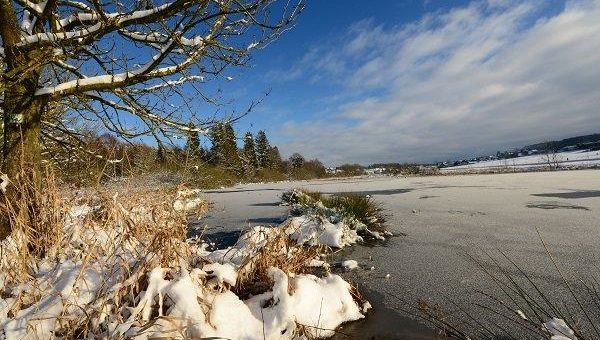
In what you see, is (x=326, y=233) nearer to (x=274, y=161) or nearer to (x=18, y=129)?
(x=18, y=129)

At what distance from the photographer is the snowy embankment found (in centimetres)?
226

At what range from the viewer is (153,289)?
2426mm

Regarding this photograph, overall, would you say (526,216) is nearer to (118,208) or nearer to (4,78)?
(118,208)

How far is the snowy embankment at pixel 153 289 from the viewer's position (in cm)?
226

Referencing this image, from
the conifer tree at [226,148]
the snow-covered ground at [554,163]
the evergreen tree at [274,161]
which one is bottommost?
the snow-covered ground at [554,163]

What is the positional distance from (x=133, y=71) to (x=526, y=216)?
6405 mm

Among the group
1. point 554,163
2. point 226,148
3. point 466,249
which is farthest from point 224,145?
point 554,163

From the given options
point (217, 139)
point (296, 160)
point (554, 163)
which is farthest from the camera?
point (296, 160)

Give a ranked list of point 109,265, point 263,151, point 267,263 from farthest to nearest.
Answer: point 263,151
point 267,263
point 109,265

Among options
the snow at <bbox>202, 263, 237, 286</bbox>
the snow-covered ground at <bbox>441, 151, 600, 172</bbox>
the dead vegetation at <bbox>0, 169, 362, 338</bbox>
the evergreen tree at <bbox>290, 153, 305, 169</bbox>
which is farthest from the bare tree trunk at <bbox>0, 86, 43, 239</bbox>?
the evergreen tree at <bbox>290, 153, 305, 169</bbox>


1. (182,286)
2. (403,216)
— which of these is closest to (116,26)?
(182,286)

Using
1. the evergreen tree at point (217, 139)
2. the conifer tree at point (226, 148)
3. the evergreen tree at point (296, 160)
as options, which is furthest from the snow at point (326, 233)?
the evergreen tree at point (296, 160)

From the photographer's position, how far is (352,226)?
20.7ft

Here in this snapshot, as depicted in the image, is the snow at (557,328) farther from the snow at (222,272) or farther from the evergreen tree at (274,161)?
the evergreen tree at (274,161)
